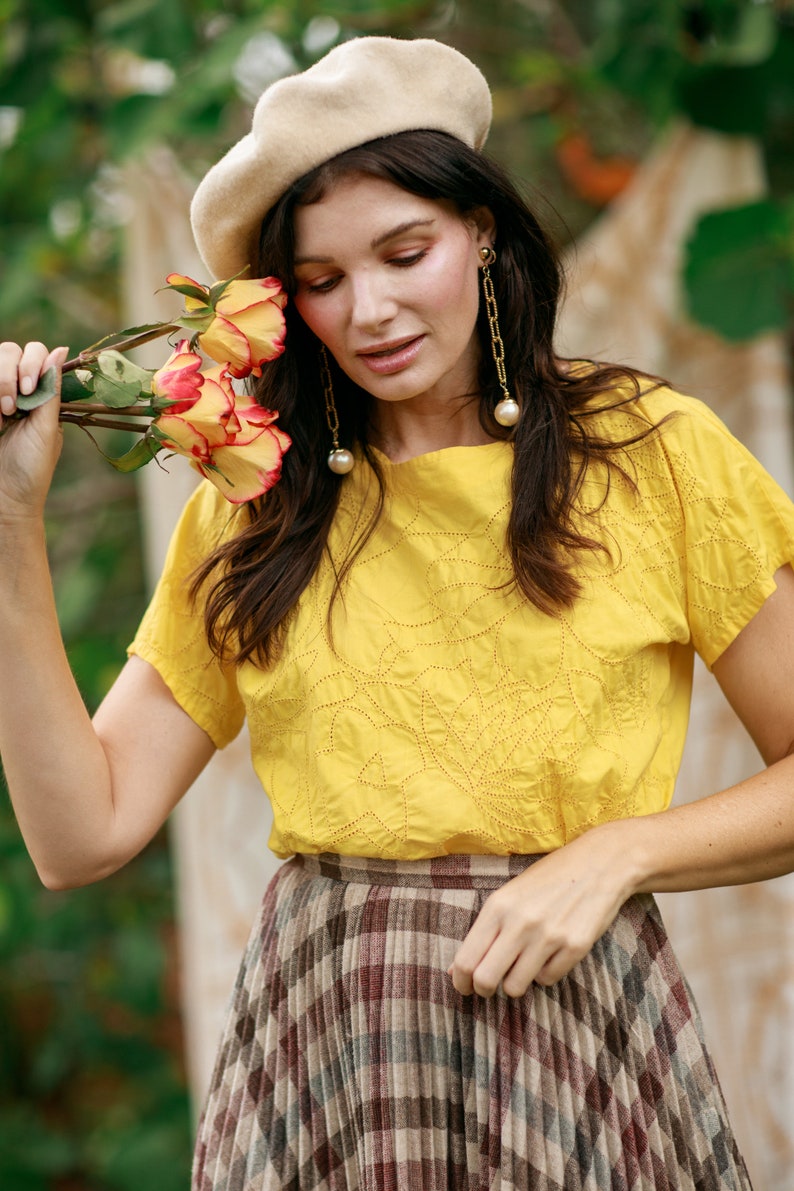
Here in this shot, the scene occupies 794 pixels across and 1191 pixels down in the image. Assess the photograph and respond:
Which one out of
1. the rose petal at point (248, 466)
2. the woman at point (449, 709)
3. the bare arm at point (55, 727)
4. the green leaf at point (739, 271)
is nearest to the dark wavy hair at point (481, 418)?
the woman at point (449, 709)

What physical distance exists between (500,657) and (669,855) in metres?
0.20

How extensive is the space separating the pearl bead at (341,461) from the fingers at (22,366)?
11.9 inches

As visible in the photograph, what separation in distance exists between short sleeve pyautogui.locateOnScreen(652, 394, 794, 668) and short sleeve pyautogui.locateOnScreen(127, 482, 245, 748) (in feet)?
1.34

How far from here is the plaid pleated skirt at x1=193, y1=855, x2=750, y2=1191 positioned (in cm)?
97

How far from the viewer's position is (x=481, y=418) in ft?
3.69

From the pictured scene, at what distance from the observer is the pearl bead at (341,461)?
1.13m

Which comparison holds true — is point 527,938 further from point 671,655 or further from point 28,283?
point 28,283

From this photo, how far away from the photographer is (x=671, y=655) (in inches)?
42.8

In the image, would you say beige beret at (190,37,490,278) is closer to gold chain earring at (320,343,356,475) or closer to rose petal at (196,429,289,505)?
gold chain earring at (320,343,356,475)

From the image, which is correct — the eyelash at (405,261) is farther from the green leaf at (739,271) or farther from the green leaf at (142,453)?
the green leaf at (739,271)

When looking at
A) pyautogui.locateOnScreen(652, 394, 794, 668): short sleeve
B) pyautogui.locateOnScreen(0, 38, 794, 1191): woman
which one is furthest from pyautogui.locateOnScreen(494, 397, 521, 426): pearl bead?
pyautogui.locateOnScreen(652, 394, 794, 668): short sleeve

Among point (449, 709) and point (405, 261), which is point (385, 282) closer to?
point (405, 261)

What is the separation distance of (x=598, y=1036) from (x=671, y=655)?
313mm

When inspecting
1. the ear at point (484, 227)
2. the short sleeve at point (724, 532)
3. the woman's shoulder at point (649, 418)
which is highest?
the ear at point (484, 227)
